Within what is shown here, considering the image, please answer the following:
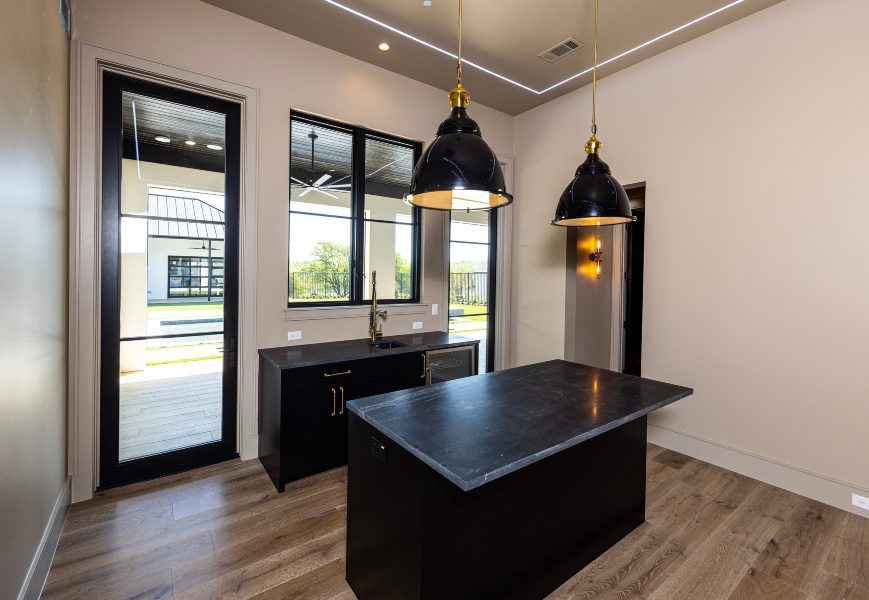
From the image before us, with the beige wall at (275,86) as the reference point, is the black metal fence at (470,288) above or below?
below

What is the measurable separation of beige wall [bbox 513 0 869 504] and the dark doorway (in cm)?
183

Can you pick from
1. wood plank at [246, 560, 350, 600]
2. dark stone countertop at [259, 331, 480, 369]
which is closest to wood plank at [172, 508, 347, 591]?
wood plank at [246, 560, 350, 600]

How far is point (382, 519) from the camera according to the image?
161 cm

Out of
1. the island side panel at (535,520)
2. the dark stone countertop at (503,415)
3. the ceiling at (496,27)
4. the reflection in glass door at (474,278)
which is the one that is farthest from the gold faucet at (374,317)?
the island side panel at (535,520)

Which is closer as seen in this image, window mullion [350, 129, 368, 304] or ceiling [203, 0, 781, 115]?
ceiling [203, 0, 781, 115]

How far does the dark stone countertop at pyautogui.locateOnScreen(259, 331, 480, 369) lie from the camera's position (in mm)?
2789

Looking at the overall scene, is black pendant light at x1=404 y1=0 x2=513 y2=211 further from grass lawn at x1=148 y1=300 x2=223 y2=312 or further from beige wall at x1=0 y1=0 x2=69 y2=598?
grass lawn at x1=148 y1=300 x2=223 y2=312

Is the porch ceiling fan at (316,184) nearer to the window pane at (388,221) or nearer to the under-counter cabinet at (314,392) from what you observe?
the window pane at (388,221)

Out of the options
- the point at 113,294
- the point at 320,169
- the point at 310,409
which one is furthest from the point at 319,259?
the point at 113,294

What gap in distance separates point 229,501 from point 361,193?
2.60m

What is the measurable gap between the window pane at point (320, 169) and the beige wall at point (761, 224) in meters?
2.47

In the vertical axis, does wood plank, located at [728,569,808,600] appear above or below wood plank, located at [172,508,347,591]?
below

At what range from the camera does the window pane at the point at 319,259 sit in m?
3.37

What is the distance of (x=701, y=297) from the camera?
3221 mm
